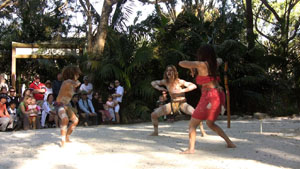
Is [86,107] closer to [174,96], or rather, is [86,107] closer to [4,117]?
[4,117]

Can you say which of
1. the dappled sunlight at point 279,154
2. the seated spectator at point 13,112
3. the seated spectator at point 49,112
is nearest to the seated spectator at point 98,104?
the seated spectator at point 49,112

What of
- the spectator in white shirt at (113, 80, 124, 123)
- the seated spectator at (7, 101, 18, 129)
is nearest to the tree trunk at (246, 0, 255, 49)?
the spectator in white shirt at (113, 80, 124, 123)

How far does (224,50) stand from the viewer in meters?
13.4

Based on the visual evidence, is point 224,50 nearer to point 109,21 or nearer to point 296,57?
point 296,57

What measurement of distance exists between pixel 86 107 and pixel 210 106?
673 cm

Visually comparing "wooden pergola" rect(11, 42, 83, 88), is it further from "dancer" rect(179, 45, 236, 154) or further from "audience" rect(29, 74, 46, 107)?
"dancer" rect(179, 45, 236, 154)

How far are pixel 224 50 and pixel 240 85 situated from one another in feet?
4.98

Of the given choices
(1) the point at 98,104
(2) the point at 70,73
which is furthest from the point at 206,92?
(1) the point at 98,104

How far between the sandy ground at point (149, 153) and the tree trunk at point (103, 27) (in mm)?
6473

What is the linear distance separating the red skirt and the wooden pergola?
8737 mm

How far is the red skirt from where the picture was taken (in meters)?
5.46

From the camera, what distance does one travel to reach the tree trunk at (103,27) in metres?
13.6

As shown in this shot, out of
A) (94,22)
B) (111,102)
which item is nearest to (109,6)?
(94,22)

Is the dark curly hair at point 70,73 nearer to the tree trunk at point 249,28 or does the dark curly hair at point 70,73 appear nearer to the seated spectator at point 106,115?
the seated spectator at point 106,115
